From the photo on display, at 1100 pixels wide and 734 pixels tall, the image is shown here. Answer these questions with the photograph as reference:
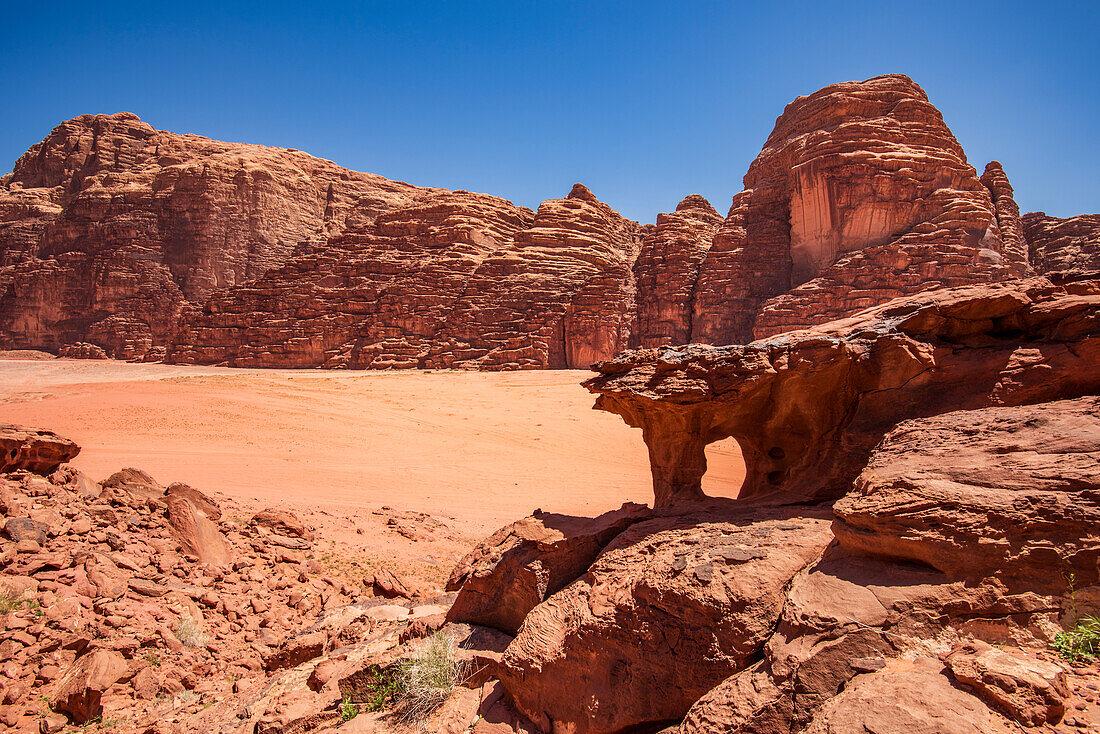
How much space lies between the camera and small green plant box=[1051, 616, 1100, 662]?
202 cm

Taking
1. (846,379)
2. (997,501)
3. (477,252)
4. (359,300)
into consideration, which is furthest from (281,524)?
(477,252)

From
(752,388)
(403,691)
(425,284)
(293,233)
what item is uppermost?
(293,233)

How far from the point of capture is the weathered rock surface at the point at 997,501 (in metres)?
2.29

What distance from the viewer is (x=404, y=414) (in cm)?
1897

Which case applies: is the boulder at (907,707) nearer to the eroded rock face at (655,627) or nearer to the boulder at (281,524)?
the eroded rock face at (655,627)

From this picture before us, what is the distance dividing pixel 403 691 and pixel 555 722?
1.13m

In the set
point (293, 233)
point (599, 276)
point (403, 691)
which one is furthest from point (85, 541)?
point (293, 233)

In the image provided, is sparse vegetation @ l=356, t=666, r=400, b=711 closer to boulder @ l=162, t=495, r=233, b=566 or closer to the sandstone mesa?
the sandstone mesa

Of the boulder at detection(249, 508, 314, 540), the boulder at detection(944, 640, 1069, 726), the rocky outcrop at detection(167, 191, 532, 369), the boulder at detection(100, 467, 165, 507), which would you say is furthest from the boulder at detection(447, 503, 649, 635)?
the rocky outcrop at detection(167, 191, 532, 369)

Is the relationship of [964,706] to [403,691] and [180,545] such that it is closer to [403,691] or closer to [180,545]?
[403,691]

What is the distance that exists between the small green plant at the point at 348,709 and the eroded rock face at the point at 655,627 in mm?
1076

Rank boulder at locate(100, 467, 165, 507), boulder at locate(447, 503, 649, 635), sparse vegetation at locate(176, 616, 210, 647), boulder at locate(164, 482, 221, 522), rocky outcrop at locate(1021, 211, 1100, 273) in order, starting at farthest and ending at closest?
rocky outcrop at locate(1021, 211, 1100, 273) < boulder at locate(164, 482, 221, 522) < boulder at locate(100, 467, 165, 507) < sparse vegetation at locate(176, 616, 210, 647) < boulder at locate(447, 503, 649, 635)

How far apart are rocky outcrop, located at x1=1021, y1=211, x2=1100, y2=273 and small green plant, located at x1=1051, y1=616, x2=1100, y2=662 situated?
37.0m

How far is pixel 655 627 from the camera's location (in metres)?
3.15
